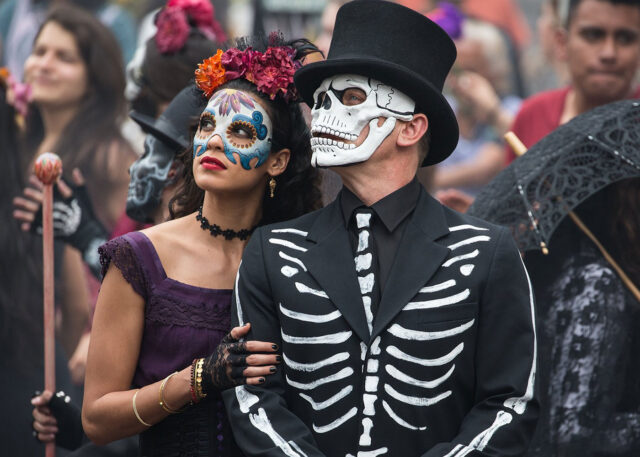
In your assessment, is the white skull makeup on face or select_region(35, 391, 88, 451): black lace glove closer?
the white skull makeup on face

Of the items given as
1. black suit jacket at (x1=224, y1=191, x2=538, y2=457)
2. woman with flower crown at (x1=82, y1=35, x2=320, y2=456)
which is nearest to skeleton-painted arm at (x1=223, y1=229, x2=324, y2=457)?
black suit jacket at (x1=224, y1=191, x2=538, y2=457)

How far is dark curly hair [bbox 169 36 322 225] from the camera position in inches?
169

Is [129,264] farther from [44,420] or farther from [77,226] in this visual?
[77,226]

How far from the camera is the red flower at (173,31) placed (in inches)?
235

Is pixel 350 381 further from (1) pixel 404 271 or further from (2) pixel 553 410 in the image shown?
(2) pixel 553 410

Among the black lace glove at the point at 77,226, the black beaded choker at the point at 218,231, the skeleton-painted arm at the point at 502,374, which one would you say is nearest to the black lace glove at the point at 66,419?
the black beaded choker at the point at 218,231

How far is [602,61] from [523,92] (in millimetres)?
2075

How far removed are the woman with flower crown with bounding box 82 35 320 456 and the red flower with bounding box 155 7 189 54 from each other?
1695mm

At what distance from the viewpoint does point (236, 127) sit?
4164mm

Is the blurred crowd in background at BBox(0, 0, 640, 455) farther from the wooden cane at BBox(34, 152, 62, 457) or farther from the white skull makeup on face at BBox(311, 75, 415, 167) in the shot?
the white skull makeup on face at BBox(311, 75, 415, 167)

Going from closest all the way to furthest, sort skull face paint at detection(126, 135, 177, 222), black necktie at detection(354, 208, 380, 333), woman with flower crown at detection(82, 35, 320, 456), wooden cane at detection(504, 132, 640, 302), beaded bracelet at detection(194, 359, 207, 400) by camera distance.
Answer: black necktie at detection(354, 208, 380, 333), beaded bracelet at detection(194, 359, 207, 400), woman with flower crown at detection(82, 35, 320, 456), wooden cane at detection(504, 132, 640, 302), skull face paint at detection(126, 135, 177, 222)

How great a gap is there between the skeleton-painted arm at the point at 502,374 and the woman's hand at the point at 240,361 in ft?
1.90

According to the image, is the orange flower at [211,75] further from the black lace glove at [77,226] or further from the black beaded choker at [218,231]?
the black lace glove at [77,226]

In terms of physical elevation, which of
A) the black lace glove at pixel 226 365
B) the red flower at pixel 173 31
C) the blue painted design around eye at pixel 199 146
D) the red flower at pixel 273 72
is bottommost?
the black lace glove at pixel 226 365
